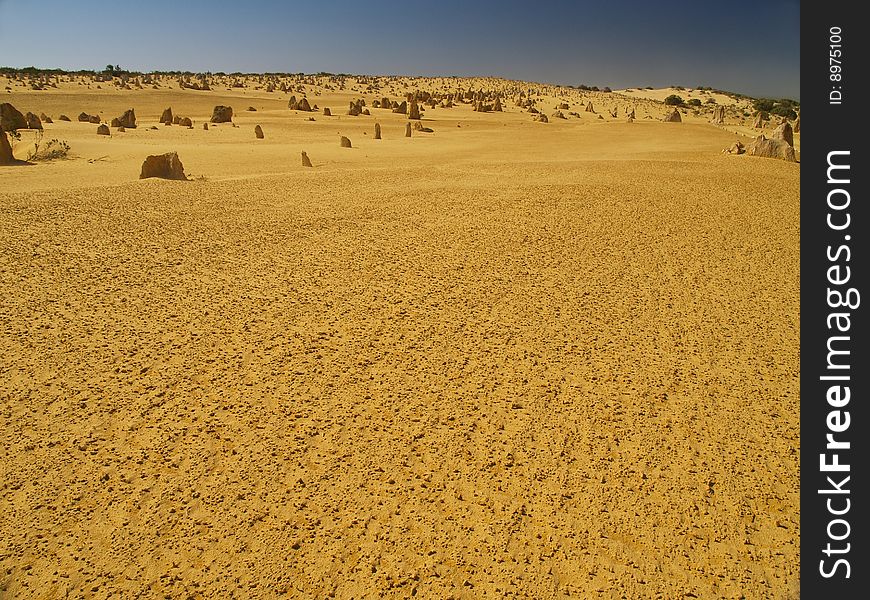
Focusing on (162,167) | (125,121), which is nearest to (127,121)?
(125,121)

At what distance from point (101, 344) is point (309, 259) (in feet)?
7.59

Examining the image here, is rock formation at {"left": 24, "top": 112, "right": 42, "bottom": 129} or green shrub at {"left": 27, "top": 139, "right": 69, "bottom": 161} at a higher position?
rock formation at {"left": 24, "top": 112, "right": 42, "bottom": 129}

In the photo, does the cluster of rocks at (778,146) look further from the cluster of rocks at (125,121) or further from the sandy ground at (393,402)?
the cluster of rocks at (125,121)

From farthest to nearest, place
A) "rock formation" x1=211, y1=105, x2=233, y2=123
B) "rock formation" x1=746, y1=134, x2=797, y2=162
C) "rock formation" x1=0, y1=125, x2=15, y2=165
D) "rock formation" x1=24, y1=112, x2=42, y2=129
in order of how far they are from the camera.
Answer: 1. "rock formation" x1=211, y1=105, x2=233, y2=123
2. "rock formation" x1=24, y1=112, x2=42, y2=129
3. "rock formation" x1=746, y1=134, x2=797, y2=162
4. "rock formation" x1=0, y1=125, x2=15, y2=165

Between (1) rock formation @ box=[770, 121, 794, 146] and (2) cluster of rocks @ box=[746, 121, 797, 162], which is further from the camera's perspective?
(1) rock formation @ box=[770, 121, 794, 146]

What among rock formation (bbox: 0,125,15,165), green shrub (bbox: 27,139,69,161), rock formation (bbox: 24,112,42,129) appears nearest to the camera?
rock formation (bbox: 0,125,15,165)

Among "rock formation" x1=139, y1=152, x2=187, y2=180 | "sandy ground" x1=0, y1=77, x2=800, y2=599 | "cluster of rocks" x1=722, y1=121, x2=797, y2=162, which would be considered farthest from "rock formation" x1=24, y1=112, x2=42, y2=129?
"cluster of rocks" x1=722, y1=121, x2=797, y2=162

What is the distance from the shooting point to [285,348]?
4.21 meters

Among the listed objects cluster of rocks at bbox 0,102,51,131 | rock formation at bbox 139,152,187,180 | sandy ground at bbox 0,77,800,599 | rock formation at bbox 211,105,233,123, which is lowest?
sandy ground at bbox 0,77,800,599

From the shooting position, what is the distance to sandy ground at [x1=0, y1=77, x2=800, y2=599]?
2551mm

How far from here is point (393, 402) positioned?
11.9 feet

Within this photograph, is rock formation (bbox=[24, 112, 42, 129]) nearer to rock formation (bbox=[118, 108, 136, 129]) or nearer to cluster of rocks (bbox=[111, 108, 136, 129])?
cluster of rocks (bbox=[111, 108, 136, 129])

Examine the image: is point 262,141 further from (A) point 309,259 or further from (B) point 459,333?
(B) point 459,333
